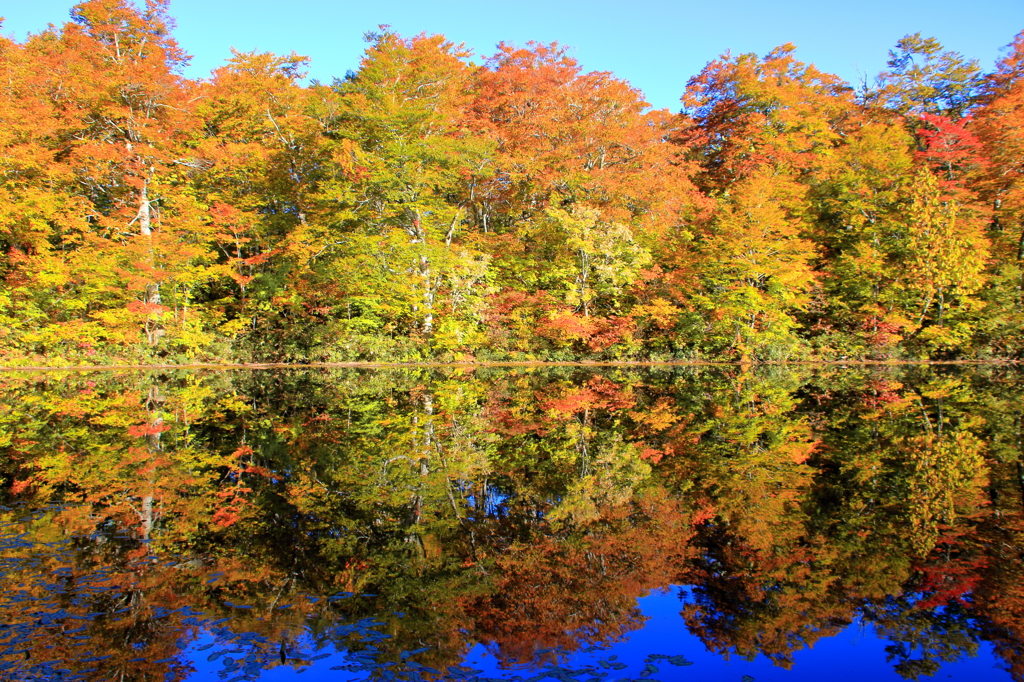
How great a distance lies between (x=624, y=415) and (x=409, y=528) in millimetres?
6709

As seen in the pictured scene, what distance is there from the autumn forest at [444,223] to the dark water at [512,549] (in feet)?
43.6

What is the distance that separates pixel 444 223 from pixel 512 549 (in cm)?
2059

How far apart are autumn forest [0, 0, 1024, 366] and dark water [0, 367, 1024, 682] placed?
13296 mm

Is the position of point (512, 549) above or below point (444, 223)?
below

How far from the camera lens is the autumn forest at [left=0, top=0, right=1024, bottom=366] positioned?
847 inches

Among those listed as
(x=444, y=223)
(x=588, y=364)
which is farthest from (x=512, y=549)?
(x=444, y=223)

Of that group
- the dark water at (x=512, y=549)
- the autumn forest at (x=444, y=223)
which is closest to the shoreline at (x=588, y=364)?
the autumn forest at (x=444, y=223)

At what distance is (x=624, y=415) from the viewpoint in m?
11.1

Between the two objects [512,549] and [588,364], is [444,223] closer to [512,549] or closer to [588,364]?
[588,364]

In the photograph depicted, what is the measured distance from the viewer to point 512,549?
4.66 metres

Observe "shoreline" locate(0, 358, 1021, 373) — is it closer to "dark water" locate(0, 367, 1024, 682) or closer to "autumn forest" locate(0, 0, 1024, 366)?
"autumn forest" locate(0, 0, 1024, 366)

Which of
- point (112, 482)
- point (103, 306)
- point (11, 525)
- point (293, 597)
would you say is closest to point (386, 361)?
point (103, 306)

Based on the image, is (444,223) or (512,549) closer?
(512,549)

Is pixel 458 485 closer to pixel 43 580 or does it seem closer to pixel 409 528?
pixel 409 528
